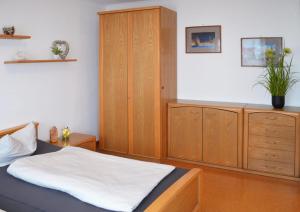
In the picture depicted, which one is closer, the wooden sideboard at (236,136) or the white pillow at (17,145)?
the white pillow at (17,145)

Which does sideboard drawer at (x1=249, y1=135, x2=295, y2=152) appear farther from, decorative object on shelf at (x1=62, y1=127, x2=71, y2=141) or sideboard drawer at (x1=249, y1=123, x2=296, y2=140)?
decorative object on shelf at (x1=62, y1=127, x2=71, y2=141)

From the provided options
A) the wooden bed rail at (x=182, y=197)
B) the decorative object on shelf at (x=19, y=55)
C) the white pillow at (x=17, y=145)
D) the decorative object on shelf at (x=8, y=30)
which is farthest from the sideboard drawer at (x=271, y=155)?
the decorative object on shelf at (x=8, y=30)

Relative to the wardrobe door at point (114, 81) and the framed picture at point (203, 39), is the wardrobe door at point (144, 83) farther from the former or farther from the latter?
the framed picture at point (203, 39)

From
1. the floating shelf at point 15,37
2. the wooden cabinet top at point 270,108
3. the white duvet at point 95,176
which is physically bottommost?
the white duvet at point 95,176

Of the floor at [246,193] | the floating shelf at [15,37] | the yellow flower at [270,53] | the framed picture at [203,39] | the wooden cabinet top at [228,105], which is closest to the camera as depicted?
the floor at [246,193]

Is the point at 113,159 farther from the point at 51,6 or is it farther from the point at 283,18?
the point at 283,18

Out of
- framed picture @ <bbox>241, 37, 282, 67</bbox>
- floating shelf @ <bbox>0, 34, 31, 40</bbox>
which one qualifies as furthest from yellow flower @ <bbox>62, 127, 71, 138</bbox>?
framed picture @ <bbox>241, 37, 282, 67</bbox>

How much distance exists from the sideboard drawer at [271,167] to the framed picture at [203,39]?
1632 mm

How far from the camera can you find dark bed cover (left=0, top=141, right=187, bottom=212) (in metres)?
2.26

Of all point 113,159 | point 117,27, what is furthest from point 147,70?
point 113,159

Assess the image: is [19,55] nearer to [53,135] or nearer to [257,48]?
[53,135]

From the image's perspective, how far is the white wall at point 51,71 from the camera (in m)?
3.76

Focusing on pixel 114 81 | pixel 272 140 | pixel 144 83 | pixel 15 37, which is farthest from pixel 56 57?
pixel 272 140

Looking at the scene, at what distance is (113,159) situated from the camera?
308cm
